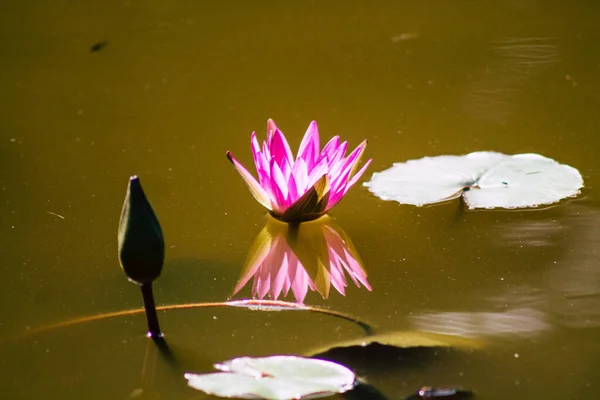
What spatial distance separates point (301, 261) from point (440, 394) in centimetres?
59

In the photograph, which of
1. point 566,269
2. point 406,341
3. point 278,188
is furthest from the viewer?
point 278,188

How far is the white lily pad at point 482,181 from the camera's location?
6.71ft

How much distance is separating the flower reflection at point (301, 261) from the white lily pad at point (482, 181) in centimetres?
23

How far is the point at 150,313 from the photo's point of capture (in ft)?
5.02

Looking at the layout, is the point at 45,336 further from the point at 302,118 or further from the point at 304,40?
the point at 304,40

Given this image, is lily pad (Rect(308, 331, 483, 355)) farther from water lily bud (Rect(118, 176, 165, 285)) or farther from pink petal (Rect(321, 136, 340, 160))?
pink petal (Rect(321, 136, 340, 160))

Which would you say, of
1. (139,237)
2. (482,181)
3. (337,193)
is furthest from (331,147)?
(139,237)

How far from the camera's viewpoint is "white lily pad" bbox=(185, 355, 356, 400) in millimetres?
1314

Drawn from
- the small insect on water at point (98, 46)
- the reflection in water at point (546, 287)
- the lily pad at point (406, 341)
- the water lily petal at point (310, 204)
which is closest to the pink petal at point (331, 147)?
the water lily petal at point (310, 204)

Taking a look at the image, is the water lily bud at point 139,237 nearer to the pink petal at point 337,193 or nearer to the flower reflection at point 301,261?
the flower reflection at point 301,261

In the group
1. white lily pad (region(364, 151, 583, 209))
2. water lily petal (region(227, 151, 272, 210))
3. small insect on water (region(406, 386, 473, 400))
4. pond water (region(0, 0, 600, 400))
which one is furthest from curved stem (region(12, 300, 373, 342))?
white lily pad (region(364, 151, 583, 209))

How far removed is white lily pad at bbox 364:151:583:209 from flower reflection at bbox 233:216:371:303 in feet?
0.76

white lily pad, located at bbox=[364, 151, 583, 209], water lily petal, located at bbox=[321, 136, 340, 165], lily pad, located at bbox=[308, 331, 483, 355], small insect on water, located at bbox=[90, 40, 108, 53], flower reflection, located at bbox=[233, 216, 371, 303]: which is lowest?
lily pad, located at bbox=[308, 331, 483, 355]

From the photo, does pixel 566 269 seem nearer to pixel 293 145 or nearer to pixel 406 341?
pixel 406 341
